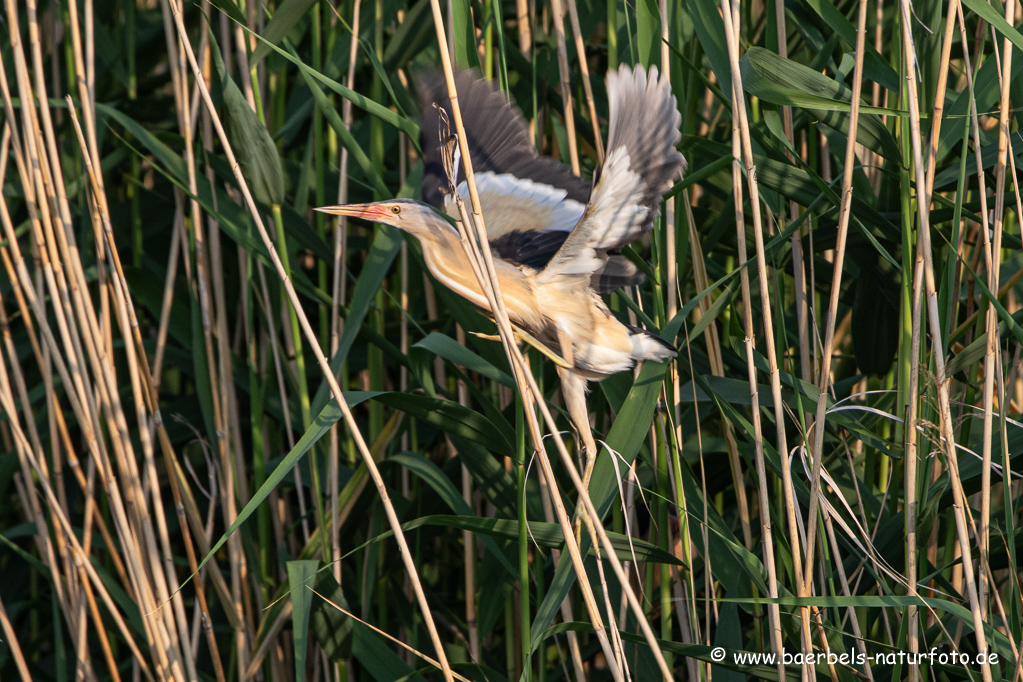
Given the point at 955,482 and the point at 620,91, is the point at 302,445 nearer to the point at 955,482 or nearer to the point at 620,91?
the point at 620,91

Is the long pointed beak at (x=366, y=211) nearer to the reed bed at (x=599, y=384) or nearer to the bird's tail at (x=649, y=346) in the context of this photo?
the reed bed at (x=599, y=384)

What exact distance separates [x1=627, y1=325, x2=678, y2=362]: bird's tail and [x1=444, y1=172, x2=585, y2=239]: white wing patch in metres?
0.14

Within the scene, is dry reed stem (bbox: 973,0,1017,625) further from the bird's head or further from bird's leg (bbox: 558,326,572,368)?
the bird's head

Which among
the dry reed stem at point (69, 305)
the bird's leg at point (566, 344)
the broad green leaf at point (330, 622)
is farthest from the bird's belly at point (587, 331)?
the dry reed stem at point (69, 305)

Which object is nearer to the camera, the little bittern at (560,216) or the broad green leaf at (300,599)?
the little bittern at (560,216)


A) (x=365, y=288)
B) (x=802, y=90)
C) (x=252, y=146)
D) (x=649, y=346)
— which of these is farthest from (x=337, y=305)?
(x=802, y=90)

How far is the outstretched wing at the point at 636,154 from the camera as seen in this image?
2.19ft

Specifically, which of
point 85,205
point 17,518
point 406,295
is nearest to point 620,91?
point 406,295

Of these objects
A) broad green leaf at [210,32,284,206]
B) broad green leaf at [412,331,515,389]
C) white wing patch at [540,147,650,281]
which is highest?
broad green leaf at [210,32,284,206]

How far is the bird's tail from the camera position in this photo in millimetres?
758

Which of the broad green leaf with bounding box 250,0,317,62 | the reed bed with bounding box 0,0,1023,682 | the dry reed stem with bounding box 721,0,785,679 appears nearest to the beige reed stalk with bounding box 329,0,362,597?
the reed bed with bounding box 0,0,1023,682

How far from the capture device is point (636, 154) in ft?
2.21

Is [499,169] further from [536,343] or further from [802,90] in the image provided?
[802,90]

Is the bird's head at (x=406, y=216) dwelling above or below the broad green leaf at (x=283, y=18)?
below
